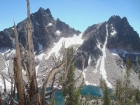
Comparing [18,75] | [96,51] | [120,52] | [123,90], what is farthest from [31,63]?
[120,52]

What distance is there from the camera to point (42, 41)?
200m

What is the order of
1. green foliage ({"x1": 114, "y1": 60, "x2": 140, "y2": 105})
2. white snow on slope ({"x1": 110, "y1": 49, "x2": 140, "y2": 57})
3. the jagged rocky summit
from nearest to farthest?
green foliage ({"x1": 114, "y1": 60, "x2": 140, "y2": 105})
the jagged rocky summit
white snow on slope ({"x1": 110, "y1": 49, "x2": 140, "y2": 57})

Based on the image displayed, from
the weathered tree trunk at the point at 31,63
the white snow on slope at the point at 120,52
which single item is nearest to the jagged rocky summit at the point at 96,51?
the white snow on slope at the point at 120,52

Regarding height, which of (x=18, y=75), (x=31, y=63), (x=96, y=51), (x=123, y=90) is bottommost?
(x=18, y=75)

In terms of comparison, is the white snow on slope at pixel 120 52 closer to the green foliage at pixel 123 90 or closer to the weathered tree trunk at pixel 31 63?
the green foliage at pixel 123 90

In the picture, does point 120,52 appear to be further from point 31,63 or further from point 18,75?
point 18,75

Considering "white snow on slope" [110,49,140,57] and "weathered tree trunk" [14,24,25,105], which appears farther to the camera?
"white snow on slope" [110,49,140,57]

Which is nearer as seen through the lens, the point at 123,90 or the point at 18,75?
the point at 18,75

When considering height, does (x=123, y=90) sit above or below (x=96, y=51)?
below

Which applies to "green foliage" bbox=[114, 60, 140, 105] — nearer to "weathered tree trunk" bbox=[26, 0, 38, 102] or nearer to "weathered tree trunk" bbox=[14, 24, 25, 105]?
"weathered tree trunk" bbox=[26, 0, 38, 102]

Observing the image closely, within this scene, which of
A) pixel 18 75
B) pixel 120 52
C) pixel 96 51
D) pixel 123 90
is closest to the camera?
pixel 18 75

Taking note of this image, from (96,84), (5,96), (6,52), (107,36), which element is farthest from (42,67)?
(5,96)

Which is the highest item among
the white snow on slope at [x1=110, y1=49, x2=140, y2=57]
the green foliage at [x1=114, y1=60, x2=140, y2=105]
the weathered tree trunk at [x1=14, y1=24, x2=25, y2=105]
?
the white snow on slope at [x1=110, y1=49, x2=140, y2=57]

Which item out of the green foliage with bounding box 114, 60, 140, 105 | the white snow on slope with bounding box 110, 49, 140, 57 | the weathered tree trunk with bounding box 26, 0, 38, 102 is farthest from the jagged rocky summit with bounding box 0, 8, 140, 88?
the weathered tree trunk with bounding box 26, 0, 38, 102
